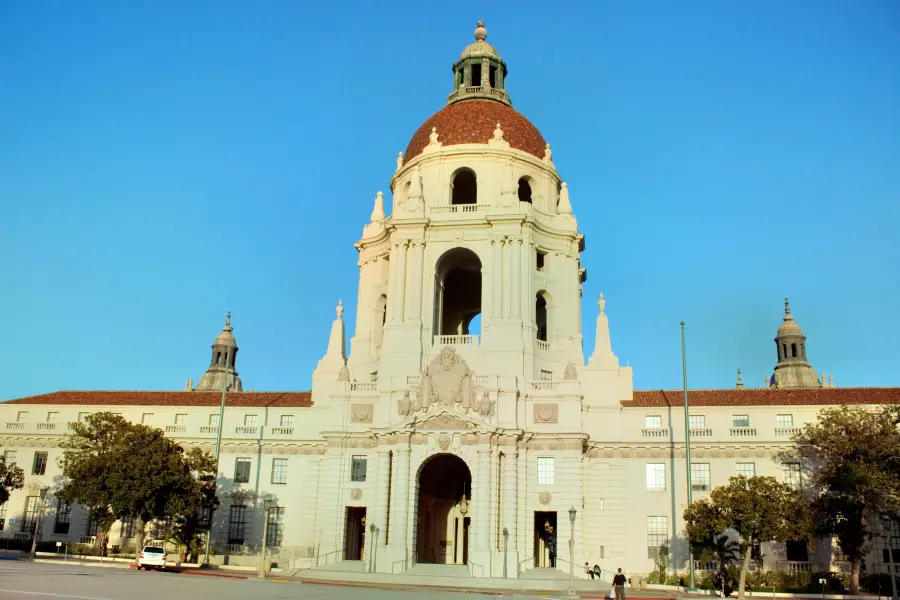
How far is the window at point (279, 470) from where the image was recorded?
60.9 metres

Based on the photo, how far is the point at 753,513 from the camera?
144 feet

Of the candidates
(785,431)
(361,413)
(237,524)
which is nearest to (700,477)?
(785,431)

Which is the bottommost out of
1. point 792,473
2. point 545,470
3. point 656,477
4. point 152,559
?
point 152,559

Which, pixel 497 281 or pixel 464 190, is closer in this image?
pixel 497 281

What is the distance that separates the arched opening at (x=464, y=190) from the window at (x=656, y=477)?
24531 millimetres

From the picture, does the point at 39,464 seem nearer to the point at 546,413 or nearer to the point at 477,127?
the point at 546,413

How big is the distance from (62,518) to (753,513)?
4811cm

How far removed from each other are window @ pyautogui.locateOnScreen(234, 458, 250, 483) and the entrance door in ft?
28.9

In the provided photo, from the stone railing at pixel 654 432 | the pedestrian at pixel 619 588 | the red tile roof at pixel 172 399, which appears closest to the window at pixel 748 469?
the stone railing at pixel 654 432

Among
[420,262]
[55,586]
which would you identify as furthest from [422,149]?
[55,586]

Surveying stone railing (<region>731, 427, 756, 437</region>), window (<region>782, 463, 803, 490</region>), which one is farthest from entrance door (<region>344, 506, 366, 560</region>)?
window (<region>782, 463, 803, 490</region>)

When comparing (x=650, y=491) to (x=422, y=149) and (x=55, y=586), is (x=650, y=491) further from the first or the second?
(x=55, y=586)

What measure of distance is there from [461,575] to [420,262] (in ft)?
72.4

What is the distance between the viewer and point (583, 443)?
5488 cm
